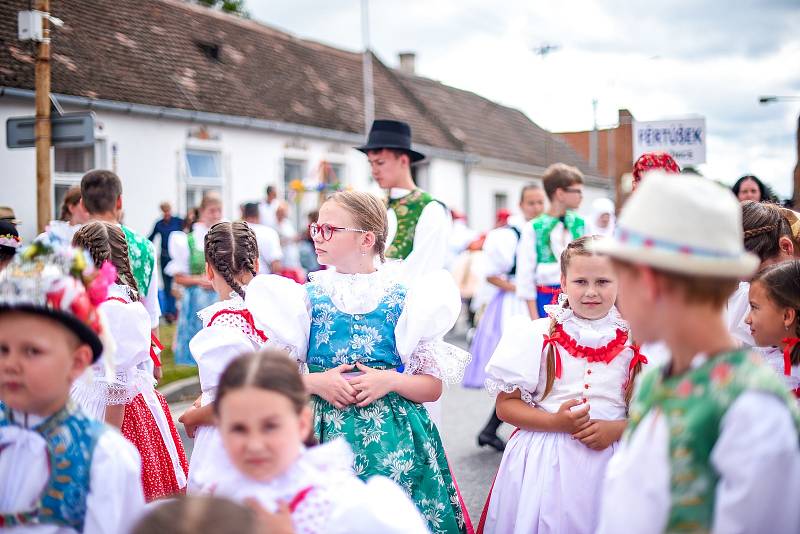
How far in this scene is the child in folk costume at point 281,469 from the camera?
2170 millimetres

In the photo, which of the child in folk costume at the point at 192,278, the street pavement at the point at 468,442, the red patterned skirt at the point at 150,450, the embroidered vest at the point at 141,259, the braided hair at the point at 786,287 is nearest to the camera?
the braided hair at the point at 786,287

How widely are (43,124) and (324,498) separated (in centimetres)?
755

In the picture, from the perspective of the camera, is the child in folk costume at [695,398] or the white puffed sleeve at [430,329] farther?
the white puffed sleeve at [430,329]

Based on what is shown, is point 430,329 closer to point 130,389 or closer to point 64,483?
point 130,389

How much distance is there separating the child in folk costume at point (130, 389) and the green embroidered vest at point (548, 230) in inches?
138

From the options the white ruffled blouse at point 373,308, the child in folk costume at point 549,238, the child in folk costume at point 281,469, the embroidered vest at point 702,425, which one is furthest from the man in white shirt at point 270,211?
the embroidered vest at point 702,425

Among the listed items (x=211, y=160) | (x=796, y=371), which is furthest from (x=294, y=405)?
(x=211, y=160)

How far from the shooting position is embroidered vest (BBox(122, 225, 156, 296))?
5180mm

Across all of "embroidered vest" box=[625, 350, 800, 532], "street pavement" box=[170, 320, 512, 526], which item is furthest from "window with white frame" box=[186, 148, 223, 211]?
"embroidered vest" box=[625, 350, 800, 532]

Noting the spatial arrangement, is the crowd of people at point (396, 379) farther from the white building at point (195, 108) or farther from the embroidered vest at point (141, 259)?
the white building at point (195, 108)

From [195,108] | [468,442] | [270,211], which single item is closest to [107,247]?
[468,442]

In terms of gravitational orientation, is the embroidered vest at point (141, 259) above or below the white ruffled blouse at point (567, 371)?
above

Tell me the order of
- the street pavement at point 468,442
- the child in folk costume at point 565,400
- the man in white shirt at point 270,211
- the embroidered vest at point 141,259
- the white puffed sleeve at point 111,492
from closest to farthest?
the white puffed sleeve at point 111,492
the child in folk costume at point 565,400
the embroidered vest at point 141,259
the street pavement at point 468,442
the man in white shirt at point 270,211

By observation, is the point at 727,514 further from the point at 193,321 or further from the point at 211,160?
the point at 211,160
